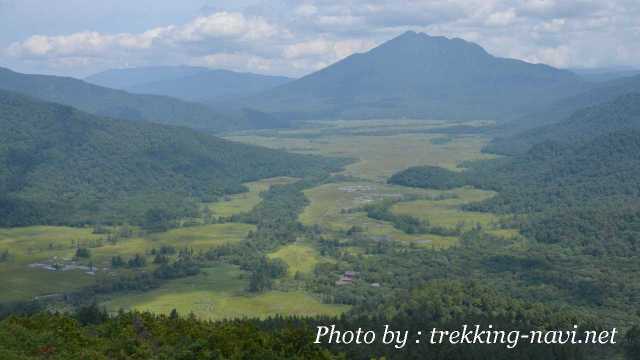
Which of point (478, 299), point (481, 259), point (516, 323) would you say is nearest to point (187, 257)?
point (481, 259)

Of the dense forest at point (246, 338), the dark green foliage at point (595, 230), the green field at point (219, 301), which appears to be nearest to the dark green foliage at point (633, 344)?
the dense forest at point (246, 338)

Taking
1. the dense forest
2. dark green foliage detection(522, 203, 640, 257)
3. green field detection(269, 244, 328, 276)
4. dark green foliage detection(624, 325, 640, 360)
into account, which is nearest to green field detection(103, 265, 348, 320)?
green field detection(269, 244, 328, 276)

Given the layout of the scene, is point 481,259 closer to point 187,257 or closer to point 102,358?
point 187,257

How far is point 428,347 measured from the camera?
278 feet

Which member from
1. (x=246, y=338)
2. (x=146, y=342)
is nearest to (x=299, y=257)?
(x=246, y=338)

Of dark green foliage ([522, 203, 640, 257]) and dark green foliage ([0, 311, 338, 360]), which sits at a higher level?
dark green foliage ([0, 311, 338, 360])

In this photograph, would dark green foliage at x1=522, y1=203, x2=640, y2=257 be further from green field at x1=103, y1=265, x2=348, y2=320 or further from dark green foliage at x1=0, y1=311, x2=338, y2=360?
dark green foliage at x1=0, y1=311, x2=338, y2=360

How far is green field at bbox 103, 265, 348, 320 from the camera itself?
13314 centimetres

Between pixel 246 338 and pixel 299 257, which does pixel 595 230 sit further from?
pixel 246 338

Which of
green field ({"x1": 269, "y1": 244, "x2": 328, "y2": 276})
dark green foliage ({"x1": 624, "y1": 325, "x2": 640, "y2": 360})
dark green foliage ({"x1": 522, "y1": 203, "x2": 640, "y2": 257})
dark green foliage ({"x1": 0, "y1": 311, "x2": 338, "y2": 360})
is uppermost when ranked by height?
dark green foliage ({"x1": 0, "y1": 311, "x2": 338, "y2": 360})

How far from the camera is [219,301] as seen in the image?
141m

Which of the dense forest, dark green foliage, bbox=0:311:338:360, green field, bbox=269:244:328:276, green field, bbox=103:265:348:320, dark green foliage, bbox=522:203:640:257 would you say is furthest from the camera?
green field, bbox=269:244:328:276

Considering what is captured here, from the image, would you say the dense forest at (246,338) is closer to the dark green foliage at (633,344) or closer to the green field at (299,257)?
the dark green foliage at (633,344)

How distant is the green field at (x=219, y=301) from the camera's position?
133 meters
